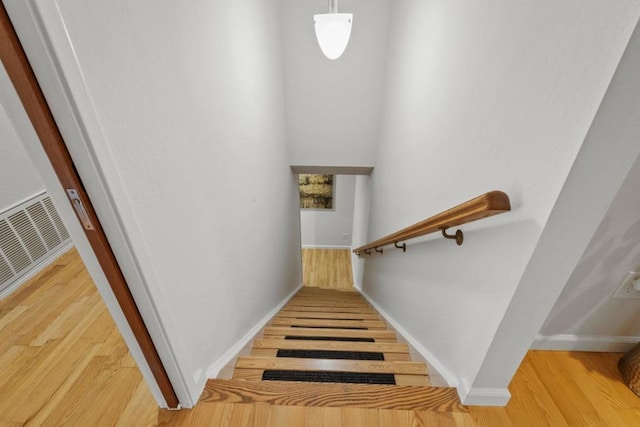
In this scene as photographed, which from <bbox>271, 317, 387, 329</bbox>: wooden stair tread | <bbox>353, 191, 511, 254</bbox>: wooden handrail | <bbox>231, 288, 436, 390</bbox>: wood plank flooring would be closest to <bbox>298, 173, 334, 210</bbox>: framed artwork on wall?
<bbox>231, 288, 436, 390</bbox>: wood plank flooring

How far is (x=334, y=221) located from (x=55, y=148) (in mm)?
4869

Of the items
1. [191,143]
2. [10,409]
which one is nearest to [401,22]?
[191,143]

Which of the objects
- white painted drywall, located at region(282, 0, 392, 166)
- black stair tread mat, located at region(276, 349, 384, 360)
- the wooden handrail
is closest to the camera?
the wooden handrail

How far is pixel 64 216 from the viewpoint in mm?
651

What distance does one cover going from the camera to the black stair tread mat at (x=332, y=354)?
58.9 inches

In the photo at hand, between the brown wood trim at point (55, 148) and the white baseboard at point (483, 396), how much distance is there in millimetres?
1235

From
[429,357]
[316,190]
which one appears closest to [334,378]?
[429,357]

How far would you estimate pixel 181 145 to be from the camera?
0.92 m

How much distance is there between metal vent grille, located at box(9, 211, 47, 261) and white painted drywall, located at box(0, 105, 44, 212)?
0.37 ft

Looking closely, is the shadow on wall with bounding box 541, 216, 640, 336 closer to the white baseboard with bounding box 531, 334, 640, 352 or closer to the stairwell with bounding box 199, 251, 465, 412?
the white baseboard with bounding box 531, 334, 640, 352

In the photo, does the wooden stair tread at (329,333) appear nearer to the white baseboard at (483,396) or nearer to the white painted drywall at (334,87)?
the white baseboard at (483,396)

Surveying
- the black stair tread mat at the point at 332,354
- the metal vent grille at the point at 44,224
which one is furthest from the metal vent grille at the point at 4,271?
the black stair tread mat at the point at 332,354

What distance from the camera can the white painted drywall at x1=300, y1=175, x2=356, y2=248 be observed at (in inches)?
198

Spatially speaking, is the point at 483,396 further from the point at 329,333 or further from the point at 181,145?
the point at 181,145
